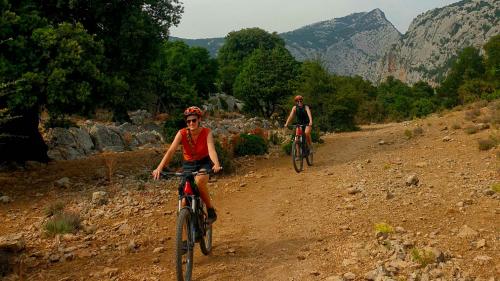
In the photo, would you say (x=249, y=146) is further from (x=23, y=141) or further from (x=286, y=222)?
(x=286, y=222)

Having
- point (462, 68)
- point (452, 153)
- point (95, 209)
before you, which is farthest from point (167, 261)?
point (462, 68)

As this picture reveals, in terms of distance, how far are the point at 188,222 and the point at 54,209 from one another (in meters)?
5.70

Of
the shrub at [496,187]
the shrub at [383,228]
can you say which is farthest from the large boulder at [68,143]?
the shrub at [496,187]

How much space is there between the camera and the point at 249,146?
17.9 m

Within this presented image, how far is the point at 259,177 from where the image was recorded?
13.9 m

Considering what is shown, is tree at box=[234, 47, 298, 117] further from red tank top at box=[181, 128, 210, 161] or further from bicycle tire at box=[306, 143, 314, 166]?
red tank top at box=[181, 128, 210, 161]

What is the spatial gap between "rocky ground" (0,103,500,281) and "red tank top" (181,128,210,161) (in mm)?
1753

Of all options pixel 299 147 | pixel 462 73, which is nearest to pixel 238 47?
pixel 462 73

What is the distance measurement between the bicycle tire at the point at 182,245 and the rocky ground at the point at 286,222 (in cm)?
47

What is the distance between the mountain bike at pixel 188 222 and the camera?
559 centimetres

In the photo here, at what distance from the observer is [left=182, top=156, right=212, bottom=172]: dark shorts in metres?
6.41

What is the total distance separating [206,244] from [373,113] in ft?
182

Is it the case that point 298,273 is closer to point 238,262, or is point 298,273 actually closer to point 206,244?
point 238,262

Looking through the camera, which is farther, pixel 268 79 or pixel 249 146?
pixel 268 79
